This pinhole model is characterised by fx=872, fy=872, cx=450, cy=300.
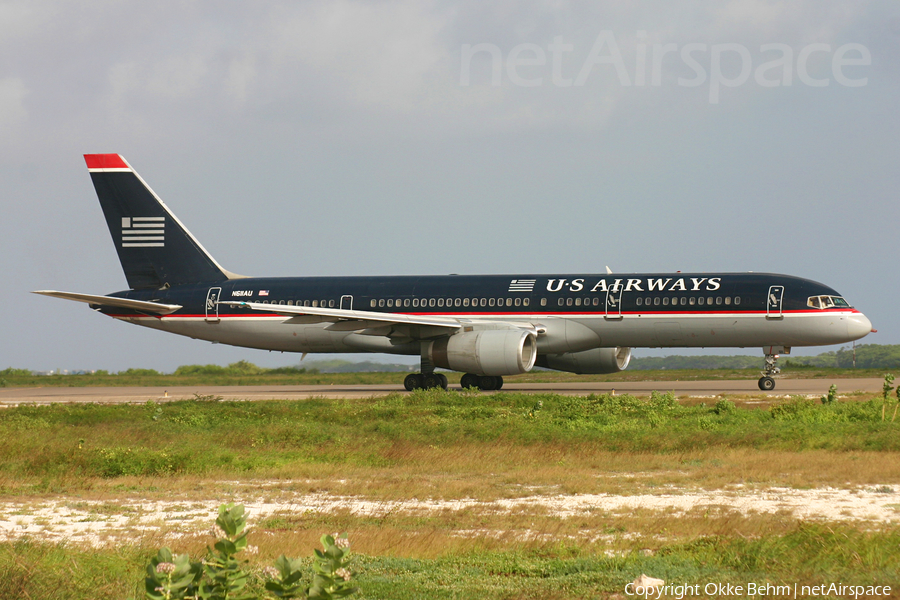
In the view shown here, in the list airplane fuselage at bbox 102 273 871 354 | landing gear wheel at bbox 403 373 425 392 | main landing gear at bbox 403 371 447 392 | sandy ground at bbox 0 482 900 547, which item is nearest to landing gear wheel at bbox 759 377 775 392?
airplane fuselage at bbox 102 273 871 354

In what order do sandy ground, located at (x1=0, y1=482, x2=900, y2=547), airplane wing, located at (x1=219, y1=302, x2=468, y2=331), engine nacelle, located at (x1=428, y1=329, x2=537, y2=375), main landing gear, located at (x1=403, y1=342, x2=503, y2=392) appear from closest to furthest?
sandy ground, located at (x1=0, y1=482, x2=900, y2=547)
engine nacelle, located at (x1=428, y1=329, x2=537, y2=375)
airplane wing, located at (x1=219, y1=302, x2=468, y2=331)
main landing gear, located at (x1=403, y1=342, x2=503, y2=392)

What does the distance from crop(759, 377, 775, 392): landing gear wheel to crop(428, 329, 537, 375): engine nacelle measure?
26.1 feet

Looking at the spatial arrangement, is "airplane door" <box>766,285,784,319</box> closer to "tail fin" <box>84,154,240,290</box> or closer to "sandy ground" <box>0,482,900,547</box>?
"sandy ground" <box>0,482,900,547</box>

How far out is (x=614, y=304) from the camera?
29.2 metres

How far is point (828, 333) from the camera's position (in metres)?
28.0

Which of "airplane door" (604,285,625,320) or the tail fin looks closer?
"airplane door" (604,285,625,320)

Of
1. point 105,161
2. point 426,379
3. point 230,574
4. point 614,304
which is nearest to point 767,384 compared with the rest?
point 614,304

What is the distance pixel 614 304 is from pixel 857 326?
7.72 meters

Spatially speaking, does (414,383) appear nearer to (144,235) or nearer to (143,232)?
(144,235)

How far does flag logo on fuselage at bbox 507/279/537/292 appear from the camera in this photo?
30734 millimetres

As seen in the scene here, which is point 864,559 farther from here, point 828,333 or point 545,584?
point 828,333

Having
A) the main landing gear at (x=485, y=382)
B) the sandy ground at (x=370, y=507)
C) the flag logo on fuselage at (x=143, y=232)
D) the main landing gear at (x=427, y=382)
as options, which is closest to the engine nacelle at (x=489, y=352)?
the main landing gear at (x=427, y=382)

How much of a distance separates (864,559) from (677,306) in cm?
2246

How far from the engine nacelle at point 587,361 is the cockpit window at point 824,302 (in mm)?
7291
